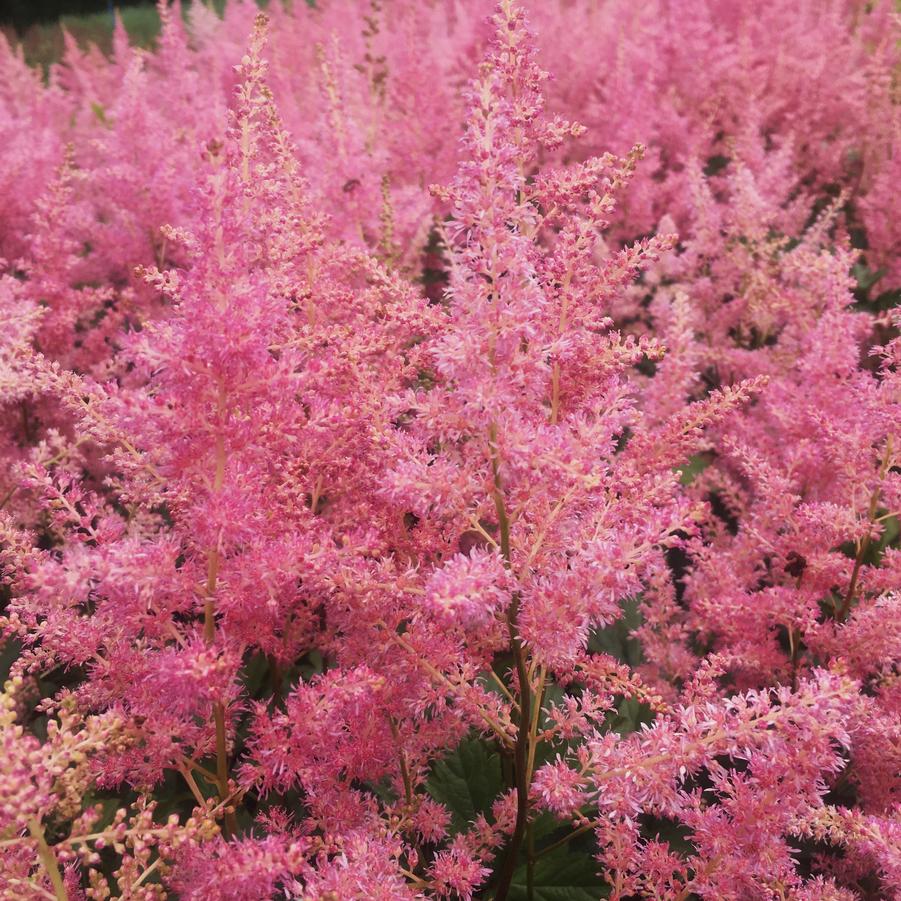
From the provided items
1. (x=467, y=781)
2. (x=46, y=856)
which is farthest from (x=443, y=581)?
(x=467, y=781)

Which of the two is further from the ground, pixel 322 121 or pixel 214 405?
pixel 322 121

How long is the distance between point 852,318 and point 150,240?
229cm

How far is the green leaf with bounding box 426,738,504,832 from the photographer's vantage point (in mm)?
1747

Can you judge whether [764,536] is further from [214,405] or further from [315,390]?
[214,405]

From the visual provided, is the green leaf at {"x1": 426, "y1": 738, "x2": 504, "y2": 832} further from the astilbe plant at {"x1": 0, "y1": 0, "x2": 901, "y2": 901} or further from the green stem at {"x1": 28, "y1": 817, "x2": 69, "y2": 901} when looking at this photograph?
the green stem at {"x1": 28, "y1": 817, "x2": 69, "y2": 901}

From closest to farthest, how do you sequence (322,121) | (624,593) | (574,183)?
1. (624,593)
2. (574,183)
3. (322,121)

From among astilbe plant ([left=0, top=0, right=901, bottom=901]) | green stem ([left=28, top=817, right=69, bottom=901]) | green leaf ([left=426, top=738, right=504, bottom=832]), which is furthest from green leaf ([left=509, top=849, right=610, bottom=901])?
green stem ([left=28, top=817, right=69, bottom=901])

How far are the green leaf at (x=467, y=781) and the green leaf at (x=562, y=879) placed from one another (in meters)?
0.15

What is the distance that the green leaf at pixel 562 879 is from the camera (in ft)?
5.46

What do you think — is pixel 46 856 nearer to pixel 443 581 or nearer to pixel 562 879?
pixel 443 581

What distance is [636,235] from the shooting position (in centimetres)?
363

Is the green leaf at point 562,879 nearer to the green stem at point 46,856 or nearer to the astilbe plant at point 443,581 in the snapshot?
the astilbe plant at point 443,581

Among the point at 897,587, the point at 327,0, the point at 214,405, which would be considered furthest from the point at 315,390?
the point at 327,0

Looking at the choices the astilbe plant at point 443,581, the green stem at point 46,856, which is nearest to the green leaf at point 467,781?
the astilbe plant at point 443,581
